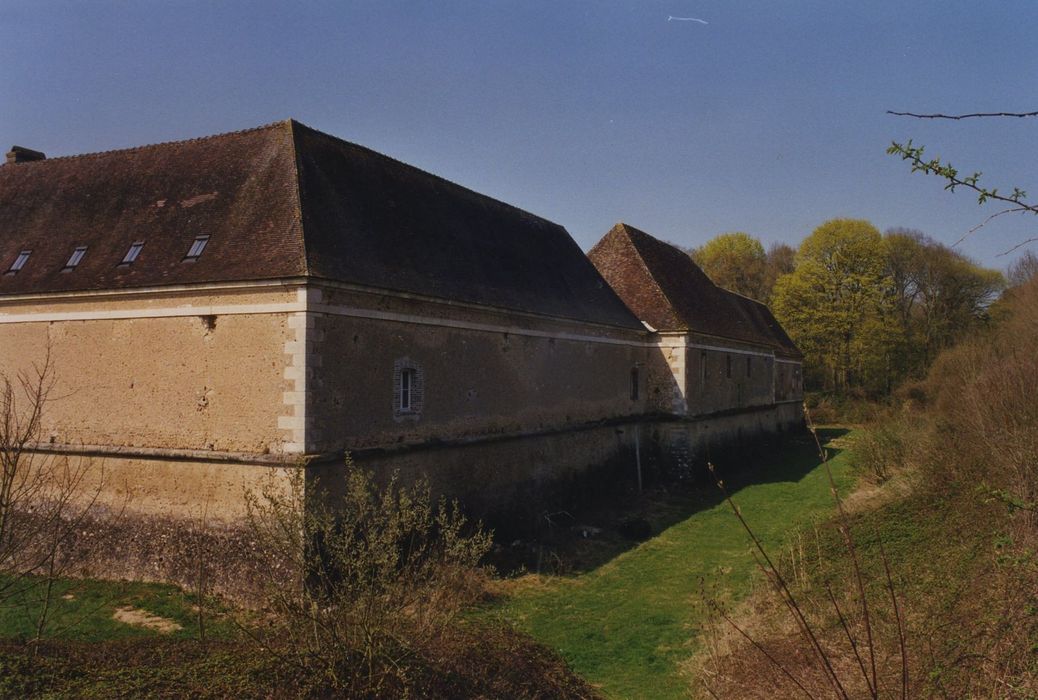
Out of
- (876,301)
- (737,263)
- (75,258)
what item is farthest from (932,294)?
(75,258)

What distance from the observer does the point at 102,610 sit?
1057 cm

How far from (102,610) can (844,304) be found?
3837 cm

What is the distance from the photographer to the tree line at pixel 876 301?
129 ft

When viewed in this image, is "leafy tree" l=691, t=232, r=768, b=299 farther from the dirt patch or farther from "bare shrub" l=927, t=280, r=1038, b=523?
the dirt patch

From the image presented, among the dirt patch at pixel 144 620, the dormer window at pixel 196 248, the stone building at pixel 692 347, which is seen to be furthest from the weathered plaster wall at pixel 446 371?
the stone building at pixel 692 347

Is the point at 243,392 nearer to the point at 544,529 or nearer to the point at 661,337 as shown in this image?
the point at 544,529

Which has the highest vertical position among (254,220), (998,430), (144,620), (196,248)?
(254,220)

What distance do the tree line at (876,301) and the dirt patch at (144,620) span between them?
1440 inches

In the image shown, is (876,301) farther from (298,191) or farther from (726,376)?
(298,191)

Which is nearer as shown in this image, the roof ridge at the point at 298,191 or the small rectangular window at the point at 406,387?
the roof ridge at the point at 298,191

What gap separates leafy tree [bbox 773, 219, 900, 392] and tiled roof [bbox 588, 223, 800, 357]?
38.6ft

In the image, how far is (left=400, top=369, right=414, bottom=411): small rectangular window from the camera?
1269 cm

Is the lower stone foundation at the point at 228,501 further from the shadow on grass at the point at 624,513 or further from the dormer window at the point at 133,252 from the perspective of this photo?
the dormer window at the point at 133,252

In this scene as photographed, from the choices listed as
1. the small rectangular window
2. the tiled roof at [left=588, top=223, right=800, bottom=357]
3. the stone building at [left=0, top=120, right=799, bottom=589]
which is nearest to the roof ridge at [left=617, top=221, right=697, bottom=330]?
the tiled roof at [left=588, top=223, right=800, bottom=357]
